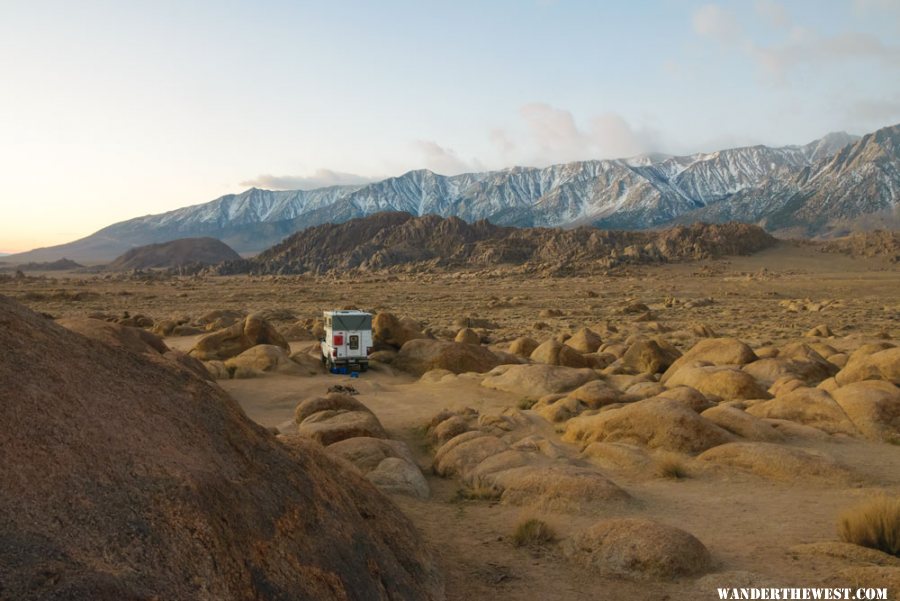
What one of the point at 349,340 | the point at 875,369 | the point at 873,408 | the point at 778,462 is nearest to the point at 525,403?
the point at 778,462

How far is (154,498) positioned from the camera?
418 centimetres

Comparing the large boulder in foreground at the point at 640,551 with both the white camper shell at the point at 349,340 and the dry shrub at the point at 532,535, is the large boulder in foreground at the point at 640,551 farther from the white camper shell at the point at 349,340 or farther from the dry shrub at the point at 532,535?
the white camper shell at the point at 349,340

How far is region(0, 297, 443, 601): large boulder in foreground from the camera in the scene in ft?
11.9

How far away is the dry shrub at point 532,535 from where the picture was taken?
7.94m

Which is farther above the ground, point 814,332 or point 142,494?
point 142,494

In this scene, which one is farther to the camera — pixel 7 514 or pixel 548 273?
pixel 548 273

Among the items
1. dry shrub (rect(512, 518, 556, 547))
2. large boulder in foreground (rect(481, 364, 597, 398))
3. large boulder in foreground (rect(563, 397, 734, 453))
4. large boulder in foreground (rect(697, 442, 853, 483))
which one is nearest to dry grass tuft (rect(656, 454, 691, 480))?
large boulder in foreground (rect(697, 442, 853, 483))

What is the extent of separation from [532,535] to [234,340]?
20.5 metres

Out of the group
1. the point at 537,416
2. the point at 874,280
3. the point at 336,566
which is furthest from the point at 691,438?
the point at 874,280

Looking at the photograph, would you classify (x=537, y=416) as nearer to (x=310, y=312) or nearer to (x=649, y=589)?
(x=649, y=589)


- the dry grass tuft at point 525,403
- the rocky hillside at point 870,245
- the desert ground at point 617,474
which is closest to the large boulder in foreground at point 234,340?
the desert ground at point 617,474

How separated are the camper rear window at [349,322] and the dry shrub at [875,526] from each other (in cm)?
1807

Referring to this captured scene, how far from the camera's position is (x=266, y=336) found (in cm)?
2656

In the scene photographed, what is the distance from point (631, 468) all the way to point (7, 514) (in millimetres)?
9575
